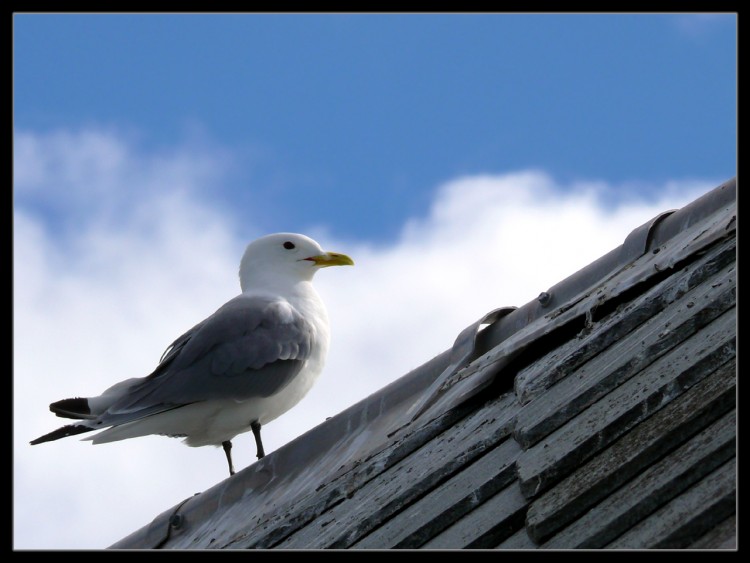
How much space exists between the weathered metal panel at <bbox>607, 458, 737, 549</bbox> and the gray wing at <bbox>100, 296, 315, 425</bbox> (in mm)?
3502

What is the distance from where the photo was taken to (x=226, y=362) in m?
5.68

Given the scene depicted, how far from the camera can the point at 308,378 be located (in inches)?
237

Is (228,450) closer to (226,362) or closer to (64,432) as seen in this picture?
(226,362)

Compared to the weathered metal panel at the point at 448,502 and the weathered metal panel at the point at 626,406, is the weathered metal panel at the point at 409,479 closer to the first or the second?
the weathered metal panel at the point at 448,502

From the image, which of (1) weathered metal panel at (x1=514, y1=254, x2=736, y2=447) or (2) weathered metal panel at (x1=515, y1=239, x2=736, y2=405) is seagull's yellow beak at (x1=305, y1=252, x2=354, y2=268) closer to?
(2) weathered metal panel at (x1=515, y1=239, x2=736, y2=405)

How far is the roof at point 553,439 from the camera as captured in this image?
238cm

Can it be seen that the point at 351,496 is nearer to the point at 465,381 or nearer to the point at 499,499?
the point at 465,381

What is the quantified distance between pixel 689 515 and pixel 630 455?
0.29 meters

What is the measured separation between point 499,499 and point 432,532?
0.19 meters

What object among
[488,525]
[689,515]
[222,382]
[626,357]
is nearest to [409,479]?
[488,525]

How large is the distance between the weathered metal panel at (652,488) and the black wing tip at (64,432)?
337 cm

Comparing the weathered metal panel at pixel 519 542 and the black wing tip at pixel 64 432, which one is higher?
the black wing tip at pixel 64 432

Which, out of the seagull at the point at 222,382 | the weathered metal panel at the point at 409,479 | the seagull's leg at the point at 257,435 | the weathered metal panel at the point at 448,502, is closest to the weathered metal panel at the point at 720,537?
the weathered metal panel at the point at 448,502
